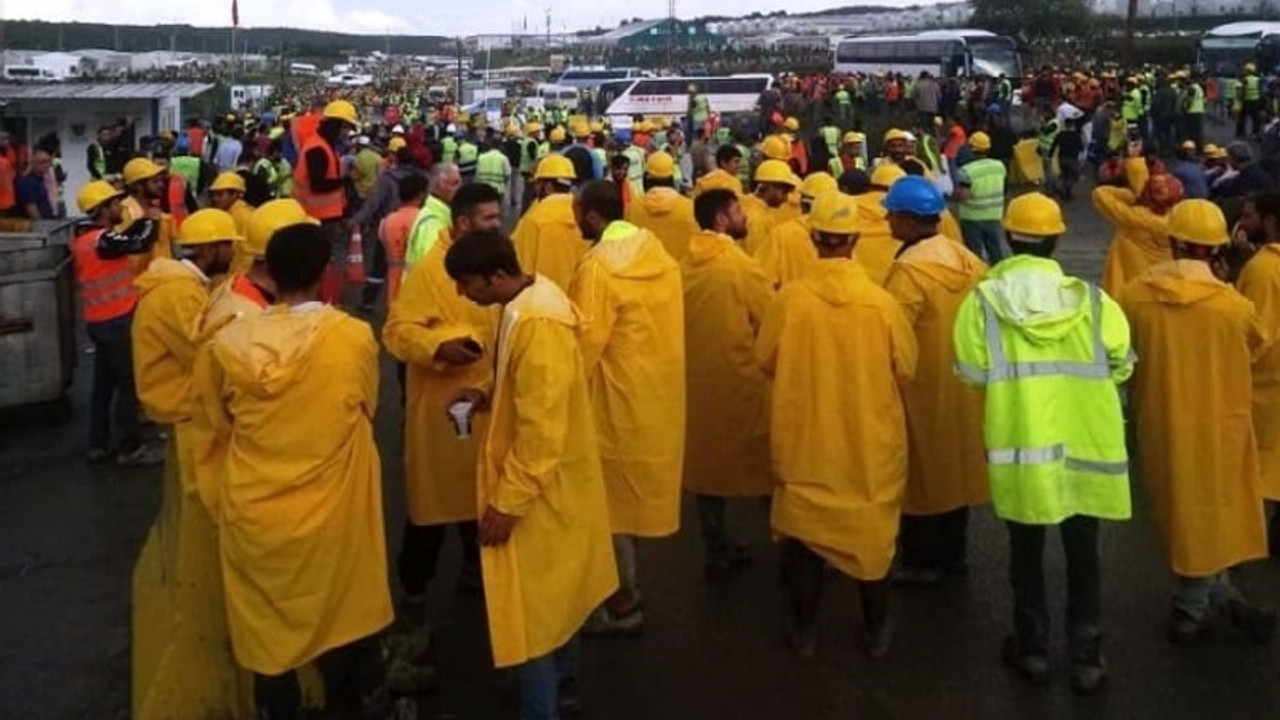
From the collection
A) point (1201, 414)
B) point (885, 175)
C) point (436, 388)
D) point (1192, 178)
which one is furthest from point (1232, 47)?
point (436, 388)

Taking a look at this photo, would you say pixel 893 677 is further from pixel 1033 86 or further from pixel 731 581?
pixel 1033 86

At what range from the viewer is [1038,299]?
4762 mm

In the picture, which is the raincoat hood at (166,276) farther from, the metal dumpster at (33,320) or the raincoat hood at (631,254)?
the metal dumpster at (33,320)

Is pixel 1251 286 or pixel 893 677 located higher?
pixel 1251 286

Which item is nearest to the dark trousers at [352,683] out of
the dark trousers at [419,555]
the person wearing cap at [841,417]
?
the dark trousers at [419,555]

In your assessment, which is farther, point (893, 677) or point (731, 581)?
point (731, 581)

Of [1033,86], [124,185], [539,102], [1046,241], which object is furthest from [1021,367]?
[539,102]

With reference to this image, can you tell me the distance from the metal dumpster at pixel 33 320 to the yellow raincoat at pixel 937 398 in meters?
5.87

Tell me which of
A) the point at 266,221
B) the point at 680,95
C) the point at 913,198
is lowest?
the point at 266,221

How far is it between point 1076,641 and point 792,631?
112cm

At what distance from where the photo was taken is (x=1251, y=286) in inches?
226

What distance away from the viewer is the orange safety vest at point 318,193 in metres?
10.1

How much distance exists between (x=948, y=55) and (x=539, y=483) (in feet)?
135

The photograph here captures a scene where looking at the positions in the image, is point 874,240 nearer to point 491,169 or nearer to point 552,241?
point 552,241
